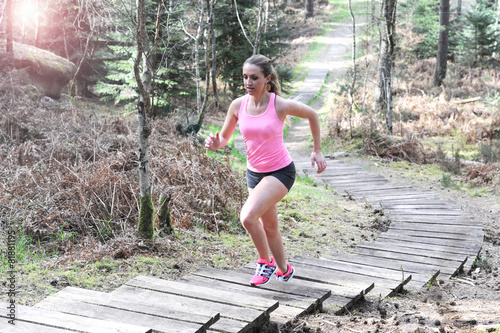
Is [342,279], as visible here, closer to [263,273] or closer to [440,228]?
[263,273]

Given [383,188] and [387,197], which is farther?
[383,188]

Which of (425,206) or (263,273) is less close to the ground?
(263,273)

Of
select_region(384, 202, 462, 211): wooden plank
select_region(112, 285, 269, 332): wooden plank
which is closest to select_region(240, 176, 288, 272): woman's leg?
select_region(112, 285, 269, 332): wooden plank

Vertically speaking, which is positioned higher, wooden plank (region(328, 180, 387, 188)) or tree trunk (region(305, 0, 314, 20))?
tree trunk (region(305, 0, 314, 20))

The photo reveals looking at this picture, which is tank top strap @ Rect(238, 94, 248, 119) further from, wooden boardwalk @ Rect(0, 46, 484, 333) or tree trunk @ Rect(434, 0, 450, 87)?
tree trunk @ Rect(434, 0, 450, 87)

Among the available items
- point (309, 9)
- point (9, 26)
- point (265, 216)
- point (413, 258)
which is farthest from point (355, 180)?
point (309, 9)

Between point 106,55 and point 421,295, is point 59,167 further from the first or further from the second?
point 106,55

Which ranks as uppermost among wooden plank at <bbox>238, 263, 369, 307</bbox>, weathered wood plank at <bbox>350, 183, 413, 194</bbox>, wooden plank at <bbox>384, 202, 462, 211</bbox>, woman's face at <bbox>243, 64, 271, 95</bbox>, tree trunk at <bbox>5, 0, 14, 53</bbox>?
tree trunk at <bbox>5, 0, 14, 53</bbox>

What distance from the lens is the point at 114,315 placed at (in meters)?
3.10

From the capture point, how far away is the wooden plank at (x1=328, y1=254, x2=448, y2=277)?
5.15m

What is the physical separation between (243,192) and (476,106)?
14.4 m

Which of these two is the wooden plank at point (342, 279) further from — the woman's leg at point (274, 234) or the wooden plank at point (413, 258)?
the wooden plank at point (413, 258)

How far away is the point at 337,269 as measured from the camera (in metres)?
4.75

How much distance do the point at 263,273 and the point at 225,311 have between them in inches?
31.0
